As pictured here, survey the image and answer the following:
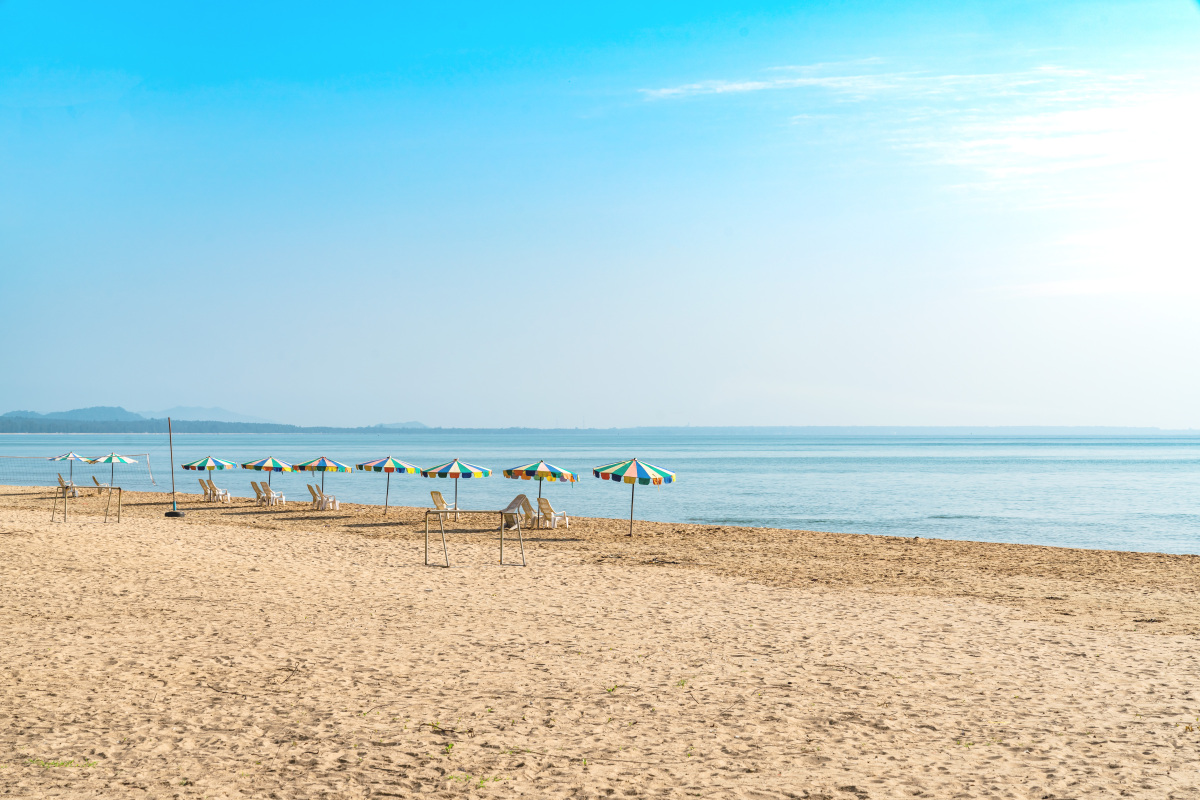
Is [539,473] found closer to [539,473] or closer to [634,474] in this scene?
[539,473]

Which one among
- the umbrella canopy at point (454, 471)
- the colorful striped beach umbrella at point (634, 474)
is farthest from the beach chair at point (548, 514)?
the colorful striped beach umbrella at point (634, 474)

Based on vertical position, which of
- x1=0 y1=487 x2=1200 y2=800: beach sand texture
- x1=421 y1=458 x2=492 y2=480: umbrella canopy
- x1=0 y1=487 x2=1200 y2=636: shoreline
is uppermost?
x1=421 y1=458 x2=492 y2=480: umbrella canopy

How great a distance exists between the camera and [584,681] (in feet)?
23.0

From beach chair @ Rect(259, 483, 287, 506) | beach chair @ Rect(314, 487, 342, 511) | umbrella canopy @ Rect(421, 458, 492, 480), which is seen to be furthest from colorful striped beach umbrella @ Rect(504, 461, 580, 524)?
beach chair @ Rect(259, 483, 287, 506)

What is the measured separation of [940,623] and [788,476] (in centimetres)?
5238

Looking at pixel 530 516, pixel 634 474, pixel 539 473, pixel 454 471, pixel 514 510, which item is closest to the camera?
pixel 634 474

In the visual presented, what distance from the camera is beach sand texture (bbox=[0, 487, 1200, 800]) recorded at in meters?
5.02

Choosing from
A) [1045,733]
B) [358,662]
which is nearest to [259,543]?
[358,662]

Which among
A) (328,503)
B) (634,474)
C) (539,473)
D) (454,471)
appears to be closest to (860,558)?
(634,474)

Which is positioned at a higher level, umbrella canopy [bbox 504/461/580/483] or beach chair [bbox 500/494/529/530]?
umbrella canopy [bbox 504/461/580/483]

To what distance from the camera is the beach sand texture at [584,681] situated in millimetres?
5023

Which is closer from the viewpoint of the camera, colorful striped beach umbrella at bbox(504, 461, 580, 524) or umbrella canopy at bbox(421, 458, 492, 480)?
colorful striped beach umbrella at bbox(504, 461, 580, 524)

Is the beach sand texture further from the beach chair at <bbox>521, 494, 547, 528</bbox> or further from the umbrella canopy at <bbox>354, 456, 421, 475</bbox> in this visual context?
the umbrella canopy at <bbox>354, 456, 421, 475</bbox>

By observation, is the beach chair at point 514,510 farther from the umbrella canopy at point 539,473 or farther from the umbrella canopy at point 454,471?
→ the umbrella canopy at point 454,471
